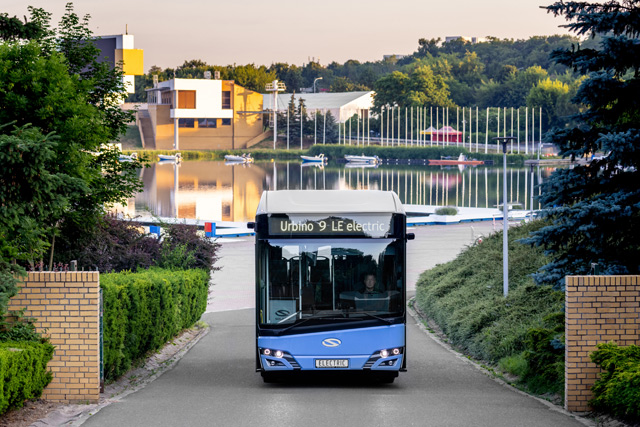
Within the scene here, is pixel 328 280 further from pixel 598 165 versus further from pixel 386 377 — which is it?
pixel 598 165

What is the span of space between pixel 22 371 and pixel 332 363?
494 cm

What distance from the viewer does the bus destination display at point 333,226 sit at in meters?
14.5

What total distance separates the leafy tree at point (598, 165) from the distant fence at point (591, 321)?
57.3 inches

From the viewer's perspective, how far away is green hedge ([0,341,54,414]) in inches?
406

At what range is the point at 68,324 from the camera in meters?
12.6

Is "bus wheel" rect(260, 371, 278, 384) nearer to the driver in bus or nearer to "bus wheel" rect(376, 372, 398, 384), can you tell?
"bus wheel" rect(376, 372, 398, 384)

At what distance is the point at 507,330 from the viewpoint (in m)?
18.6

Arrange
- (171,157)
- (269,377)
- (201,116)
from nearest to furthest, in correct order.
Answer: (269,377), (171,157), (201,116)

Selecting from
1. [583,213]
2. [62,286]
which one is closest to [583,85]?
[583,213]

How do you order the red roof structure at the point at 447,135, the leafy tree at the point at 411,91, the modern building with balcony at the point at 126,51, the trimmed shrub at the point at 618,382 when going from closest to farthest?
the trimmed shrub at the point at 618,382
the modern building with balcony at the point at 126,51
the red roof structure at the point at 447,135
the leafy tree at the point at 411,91

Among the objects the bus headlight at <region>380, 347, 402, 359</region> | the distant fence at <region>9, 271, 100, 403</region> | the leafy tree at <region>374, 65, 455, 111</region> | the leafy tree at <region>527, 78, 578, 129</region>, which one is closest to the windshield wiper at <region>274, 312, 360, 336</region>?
the bus headlight at <region>380, 347, 402, 359</region>

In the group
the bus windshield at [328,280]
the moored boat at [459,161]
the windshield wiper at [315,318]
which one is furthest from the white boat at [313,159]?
the windshield wiper at [315,318]

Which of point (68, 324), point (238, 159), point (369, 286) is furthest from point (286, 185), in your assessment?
point (68, 324)

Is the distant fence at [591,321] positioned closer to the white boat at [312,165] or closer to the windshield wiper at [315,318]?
the windshield wiper at [315,318]
